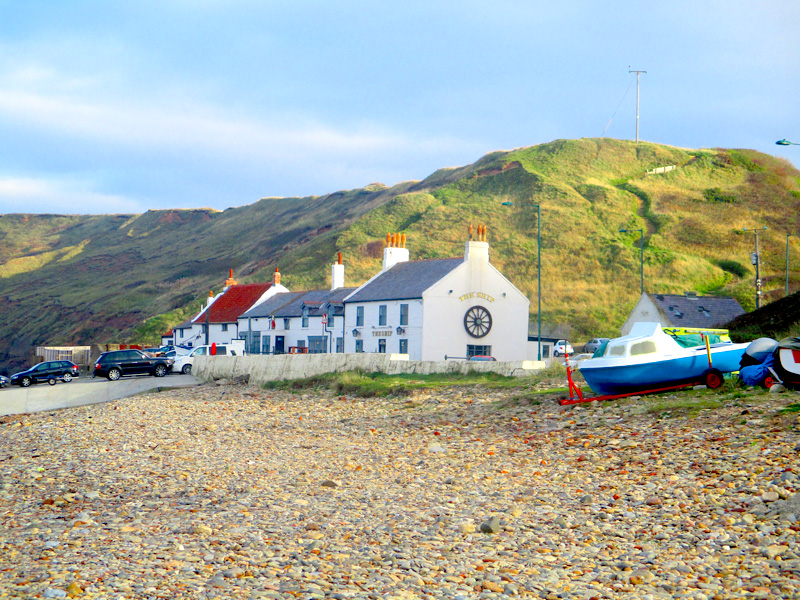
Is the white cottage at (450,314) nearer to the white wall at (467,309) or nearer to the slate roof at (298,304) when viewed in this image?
the white wall at (467,309)

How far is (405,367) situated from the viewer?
3353 cm

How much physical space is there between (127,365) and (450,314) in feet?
60.6

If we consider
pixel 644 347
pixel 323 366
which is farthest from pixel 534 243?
pixel 644 347

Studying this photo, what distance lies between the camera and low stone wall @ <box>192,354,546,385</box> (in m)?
31.1

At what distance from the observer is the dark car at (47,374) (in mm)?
42125

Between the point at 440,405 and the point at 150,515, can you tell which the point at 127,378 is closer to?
the point at 440,405

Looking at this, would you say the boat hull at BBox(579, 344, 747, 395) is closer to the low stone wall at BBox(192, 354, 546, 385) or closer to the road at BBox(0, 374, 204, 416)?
the low stone wall at BBox(192, 354, 546, 385)

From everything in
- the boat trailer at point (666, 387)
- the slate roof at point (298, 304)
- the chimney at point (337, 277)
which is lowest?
the boat trailer at point (666, 387)

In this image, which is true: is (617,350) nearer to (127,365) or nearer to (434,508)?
(434,508)

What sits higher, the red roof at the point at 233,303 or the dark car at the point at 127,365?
the red roof at the point at 233,303

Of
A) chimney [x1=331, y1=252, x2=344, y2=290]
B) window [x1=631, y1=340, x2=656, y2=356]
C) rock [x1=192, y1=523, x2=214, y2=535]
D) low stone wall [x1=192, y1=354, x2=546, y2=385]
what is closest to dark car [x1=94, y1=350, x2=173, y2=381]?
low stone wall [x1=192, y1=354, x2=546, y2=385]

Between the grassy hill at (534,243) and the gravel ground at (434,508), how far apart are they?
167 ft

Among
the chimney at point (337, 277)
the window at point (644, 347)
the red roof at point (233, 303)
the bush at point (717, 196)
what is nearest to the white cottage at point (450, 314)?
the chimney at point (337, 277)

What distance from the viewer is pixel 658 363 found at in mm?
19516
